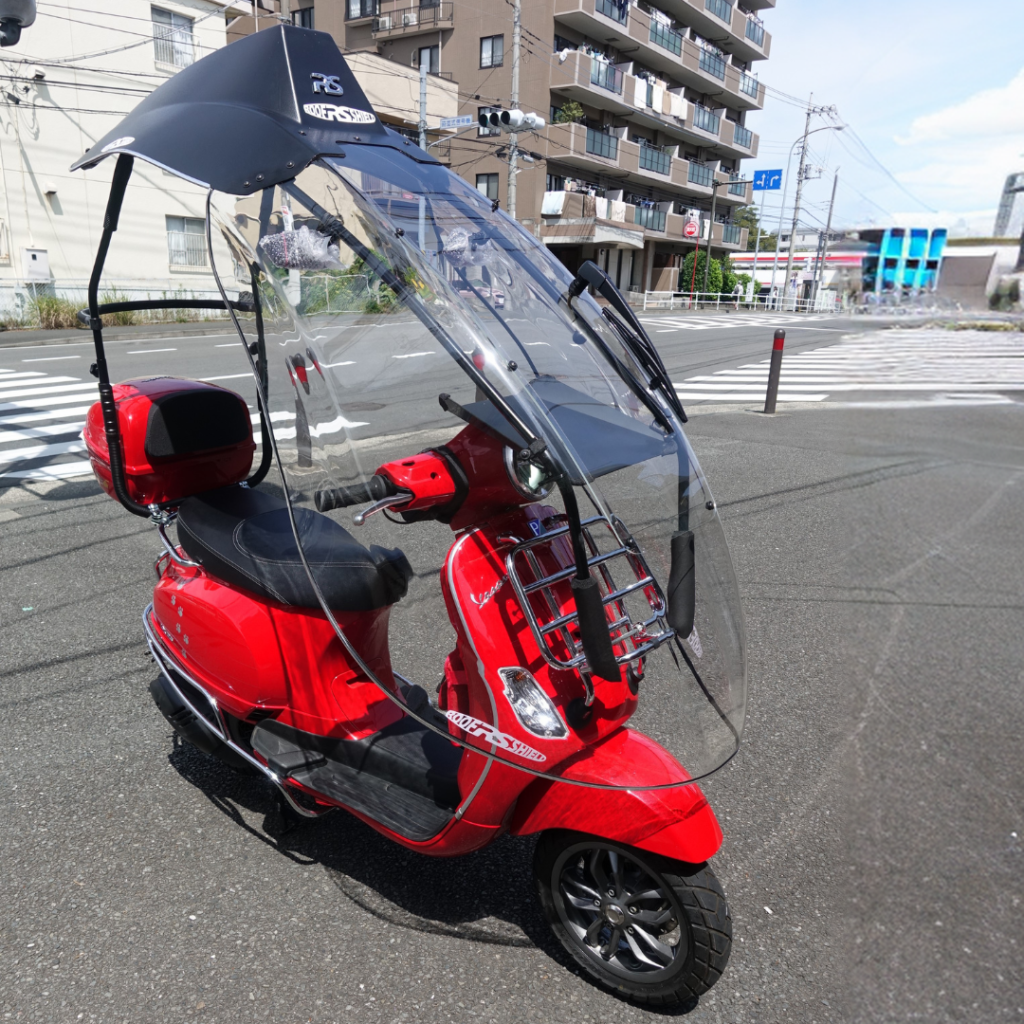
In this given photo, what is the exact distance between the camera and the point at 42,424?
334 inches

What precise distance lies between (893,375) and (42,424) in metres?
13.8

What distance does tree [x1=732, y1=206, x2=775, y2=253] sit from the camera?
200 feet

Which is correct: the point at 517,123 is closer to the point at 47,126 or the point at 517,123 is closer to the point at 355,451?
the point at 47,126

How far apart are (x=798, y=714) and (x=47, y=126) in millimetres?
22700

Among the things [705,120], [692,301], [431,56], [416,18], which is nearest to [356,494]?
[431,56]

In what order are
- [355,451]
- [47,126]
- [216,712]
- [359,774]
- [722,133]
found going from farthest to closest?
[722,133] < [47,126] < [216,712] < [359,774] < [355,451]

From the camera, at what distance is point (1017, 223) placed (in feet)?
11.1

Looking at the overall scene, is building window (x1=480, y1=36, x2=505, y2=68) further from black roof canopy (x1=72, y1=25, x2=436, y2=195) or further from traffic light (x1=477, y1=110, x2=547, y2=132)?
black roof canopy (x1=72, y1=25, x2=436, y2=195)

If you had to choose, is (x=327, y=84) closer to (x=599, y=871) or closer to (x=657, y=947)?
(x=599, y=871)

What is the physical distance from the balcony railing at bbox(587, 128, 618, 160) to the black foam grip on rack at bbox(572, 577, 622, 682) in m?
41.5

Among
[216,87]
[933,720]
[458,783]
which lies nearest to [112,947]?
[458,783]

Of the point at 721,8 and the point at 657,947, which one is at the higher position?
the point at 721,8

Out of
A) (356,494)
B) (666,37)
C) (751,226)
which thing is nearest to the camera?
(356,494)

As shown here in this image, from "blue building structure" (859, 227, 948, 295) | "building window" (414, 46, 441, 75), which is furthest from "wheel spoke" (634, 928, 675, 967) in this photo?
"building window" (414, 46, 441, 75)
